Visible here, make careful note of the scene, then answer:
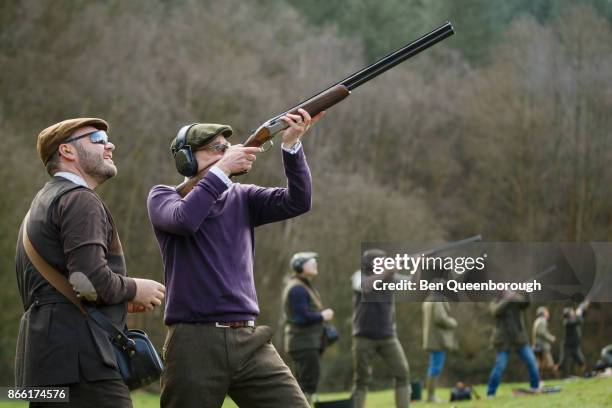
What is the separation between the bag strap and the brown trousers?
0.46 metres

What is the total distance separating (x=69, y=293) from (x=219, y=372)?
100 centimetres

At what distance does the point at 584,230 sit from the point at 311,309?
24283 mm

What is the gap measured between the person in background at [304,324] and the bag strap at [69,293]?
23.8 ft

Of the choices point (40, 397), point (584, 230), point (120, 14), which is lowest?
point (40, 397)

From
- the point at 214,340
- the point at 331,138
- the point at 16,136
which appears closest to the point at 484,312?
the point at 331,138

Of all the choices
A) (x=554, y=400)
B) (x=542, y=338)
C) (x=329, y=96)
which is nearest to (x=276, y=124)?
(x=329, y=96)

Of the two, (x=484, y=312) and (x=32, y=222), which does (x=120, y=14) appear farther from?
(x=32, y=222)

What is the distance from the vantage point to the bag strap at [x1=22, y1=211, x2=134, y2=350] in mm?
4879

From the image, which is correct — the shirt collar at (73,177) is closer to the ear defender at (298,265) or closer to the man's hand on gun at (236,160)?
the man's hand on gun at (236,160)

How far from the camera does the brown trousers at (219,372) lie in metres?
5.30

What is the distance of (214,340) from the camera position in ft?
17.6

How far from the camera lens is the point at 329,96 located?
20.2 feet

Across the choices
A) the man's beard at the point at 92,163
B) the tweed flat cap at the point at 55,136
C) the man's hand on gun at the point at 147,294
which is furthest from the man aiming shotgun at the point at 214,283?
the tweed flat cap at the point at 55,136

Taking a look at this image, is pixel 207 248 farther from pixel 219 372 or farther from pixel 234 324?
pixel 219 372
